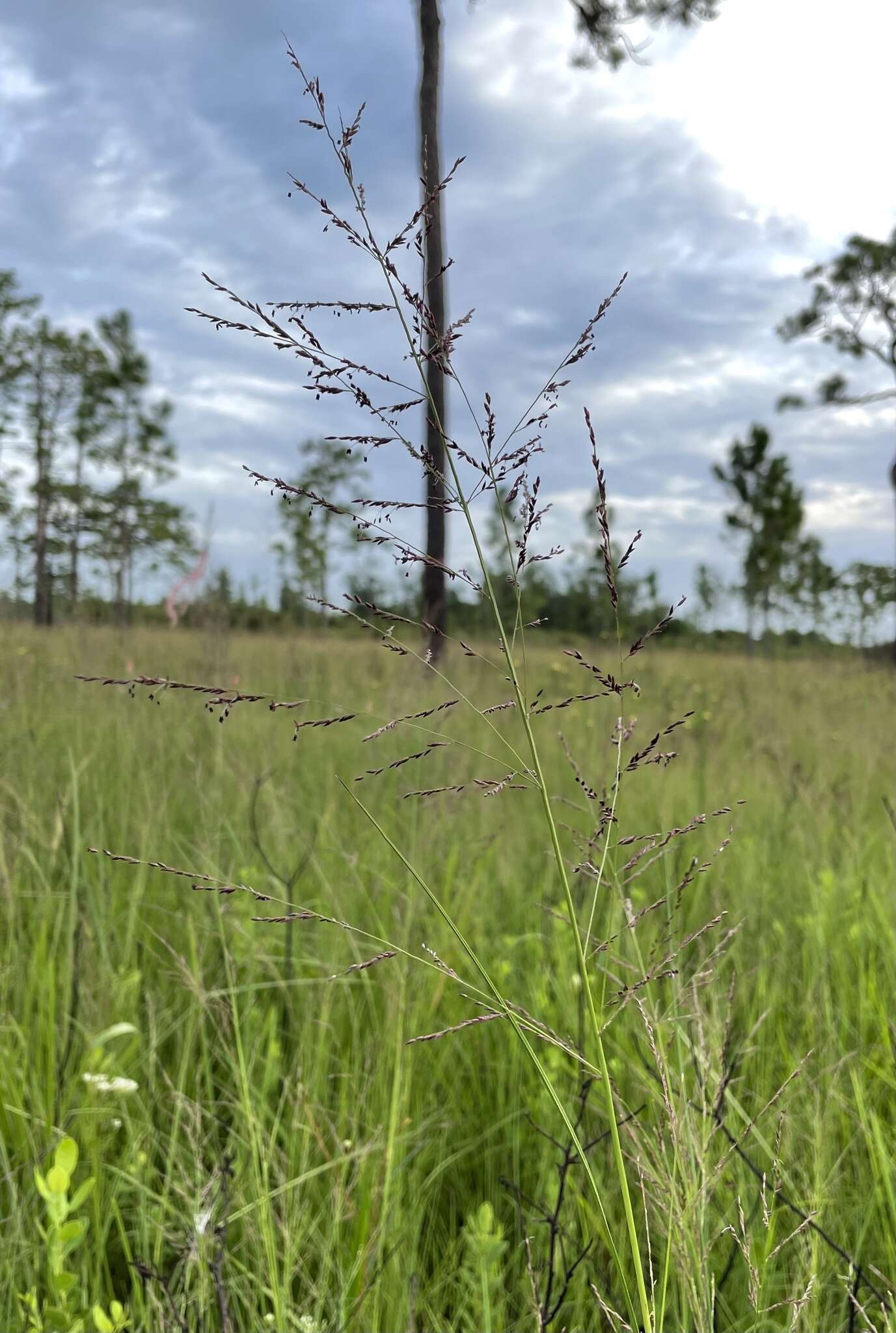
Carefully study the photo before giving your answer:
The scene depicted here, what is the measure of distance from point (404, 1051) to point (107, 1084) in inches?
21.7

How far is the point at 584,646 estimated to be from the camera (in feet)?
26.6

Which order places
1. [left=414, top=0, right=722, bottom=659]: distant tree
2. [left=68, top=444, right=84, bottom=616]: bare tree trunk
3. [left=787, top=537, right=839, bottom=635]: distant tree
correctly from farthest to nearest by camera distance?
[left=787, top=537, right=839, bottom=635]: distant tree < [left=68, top=444, right=84, bottom=616]: bare tree trunk < [left=414, top=0, right=722, bottom=659]: distant tree

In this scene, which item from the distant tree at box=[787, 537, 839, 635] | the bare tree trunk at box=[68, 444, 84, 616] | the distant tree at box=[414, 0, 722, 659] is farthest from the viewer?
the distant tree at box=[787, 537, 839, 635]

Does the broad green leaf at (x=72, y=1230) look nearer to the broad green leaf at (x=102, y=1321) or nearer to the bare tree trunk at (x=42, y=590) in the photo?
the broad green leaf at (x=102, y=1321)

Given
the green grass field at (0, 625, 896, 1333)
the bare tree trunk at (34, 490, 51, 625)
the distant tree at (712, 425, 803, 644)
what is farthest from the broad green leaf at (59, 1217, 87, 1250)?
the distant tree at (712, 425, 803, 644)

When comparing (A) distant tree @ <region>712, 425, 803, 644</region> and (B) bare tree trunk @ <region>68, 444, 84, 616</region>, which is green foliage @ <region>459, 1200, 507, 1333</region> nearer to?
(B) bare tree trunk @ <region>68, 444, 84, 616</region>

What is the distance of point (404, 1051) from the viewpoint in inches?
68.1

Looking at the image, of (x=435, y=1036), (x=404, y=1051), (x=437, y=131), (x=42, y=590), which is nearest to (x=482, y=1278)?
(x=404, y=1051)

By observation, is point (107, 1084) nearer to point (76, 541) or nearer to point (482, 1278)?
point (482, 1278)

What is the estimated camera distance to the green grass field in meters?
1.23

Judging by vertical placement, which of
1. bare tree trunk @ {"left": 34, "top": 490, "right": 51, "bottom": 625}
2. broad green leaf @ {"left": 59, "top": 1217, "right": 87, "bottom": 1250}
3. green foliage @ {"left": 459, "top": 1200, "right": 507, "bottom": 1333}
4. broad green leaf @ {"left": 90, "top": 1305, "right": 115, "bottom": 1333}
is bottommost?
green foliage @ {"left": 459, "top": 1200, "right": 507, "bottom": 1333}

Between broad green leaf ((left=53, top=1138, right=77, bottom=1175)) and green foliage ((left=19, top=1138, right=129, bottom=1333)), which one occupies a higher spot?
broad green leaf ((left=53, top=1138, right=77, bottom=1175))

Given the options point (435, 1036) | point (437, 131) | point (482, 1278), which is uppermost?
point (437, 131)

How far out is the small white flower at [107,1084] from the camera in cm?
146
